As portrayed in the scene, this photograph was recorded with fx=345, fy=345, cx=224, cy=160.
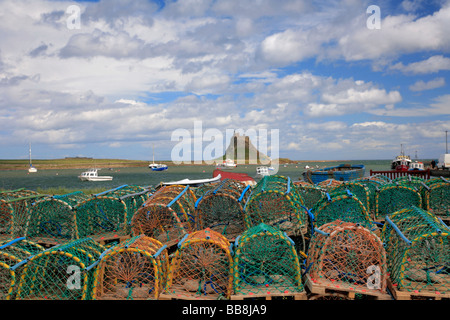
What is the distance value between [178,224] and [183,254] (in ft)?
5.16

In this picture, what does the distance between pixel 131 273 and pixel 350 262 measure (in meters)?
3.36

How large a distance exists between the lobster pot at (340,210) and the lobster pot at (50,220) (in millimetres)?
5304

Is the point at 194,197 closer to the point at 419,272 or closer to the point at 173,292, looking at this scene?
the point at 173,292

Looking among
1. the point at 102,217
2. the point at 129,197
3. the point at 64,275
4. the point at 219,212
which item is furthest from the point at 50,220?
the point at 219,212

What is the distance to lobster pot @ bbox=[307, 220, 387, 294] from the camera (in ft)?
16.4

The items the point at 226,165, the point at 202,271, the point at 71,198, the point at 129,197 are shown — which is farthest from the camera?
the point at 226,165

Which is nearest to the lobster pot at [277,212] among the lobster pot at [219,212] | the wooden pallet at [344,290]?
the lobster pot at [219,212]

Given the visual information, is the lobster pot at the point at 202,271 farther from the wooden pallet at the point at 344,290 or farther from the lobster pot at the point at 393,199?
the lobster pot at the point at 393,199

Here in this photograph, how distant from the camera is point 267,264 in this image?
534cm

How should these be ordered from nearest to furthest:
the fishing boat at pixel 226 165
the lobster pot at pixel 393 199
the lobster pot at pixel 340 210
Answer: the lobster pot at pixel 340 210, the lobster pot at pixel 393 199, the fishing boat at pixel 226 165

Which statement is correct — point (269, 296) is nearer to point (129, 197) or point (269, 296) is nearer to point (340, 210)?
point (340, 210)

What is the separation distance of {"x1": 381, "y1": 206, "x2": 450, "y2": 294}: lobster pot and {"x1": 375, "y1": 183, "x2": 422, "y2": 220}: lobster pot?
9.44ft

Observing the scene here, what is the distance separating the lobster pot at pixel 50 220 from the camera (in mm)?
7609

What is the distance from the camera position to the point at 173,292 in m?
5.03
